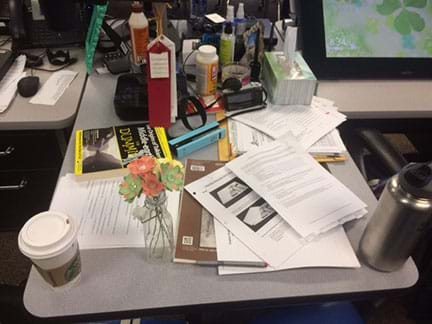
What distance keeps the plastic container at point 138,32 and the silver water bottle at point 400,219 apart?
848mm

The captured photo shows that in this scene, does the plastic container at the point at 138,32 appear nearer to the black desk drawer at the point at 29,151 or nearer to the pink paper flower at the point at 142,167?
the black desk drawer at the point at 29,151

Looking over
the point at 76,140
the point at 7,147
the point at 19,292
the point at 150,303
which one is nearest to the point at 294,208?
the point at 150,303

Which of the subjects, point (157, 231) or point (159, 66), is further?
point (159, 66)

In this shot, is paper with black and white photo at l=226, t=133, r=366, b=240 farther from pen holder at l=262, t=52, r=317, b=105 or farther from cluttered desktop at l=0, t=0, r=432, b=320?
pen holder at l=262, t=52, r=317, b=105

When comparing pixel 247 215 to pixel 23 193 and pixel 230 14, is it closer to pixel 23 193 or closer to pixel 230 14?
pixel 230 14

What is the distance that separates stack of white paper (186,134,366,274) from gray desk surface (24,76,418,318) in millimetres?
23

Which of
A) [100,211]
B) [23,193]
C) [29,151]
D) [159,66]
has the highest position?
[159,66]

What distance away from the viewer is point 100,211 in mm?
860

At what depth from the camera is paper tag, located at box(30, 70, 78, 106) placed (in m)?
1.20

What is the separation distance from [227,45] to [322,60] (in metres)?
0.35

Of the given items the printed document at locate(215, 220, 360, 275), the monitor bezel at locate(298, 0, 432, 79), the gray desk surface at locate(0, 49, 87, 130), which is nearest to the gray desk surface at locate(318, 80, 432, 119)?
the monitor bezel at locate(298, 0, 432, 79)

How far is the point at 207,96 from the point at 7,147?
67 cm

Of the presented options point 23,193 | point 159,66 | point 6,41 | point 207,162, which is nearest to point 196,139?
point 207,162

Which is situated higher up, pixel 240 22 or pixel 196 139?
pixel 240 22
